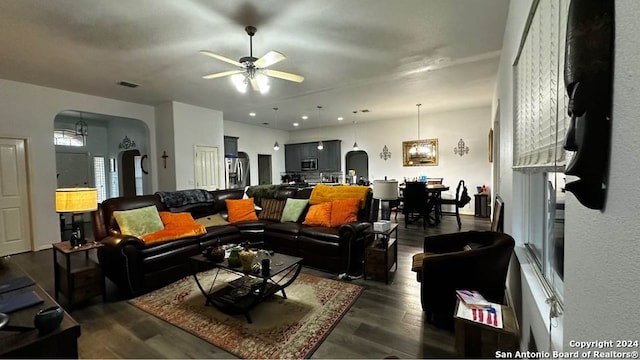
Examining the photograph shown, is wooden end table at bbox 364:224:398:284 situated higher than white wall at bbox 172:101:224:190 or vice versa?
white wall at bbox 172:101:224:190

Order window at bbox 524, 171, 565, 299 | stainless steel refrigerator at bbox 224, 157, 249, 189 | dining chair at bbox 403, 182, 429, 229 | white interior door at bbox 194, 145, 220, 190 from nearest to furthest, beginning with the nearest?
1. window at bbox 524, 171, 565, 299
2. dining chair at bbox 403, 182, 429, 229
3. white interior door at bbox 194, 145, 220, 190
4. stainless steel refrigerator at bbox 224, 157, 249, 189

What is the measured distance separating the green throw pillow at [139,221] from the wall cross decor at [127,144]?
503cm

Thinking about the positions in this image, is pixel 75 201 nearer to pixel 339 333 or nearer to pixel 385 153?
pixel 339 333

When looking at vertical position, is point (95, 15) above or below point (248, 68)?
above

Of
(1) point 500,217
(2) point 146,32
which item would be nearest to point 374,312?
(1) point 500,217

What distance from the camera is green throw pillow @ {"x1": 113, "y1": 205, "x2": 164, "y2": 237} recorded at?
325 cm

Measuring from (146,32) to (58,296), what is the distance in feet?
9.83

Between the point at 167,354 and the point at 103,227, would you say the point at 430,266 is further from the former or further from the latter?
the point at 103,227

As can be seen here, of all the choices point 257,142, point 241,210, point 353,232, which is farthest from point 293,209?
point 257,142

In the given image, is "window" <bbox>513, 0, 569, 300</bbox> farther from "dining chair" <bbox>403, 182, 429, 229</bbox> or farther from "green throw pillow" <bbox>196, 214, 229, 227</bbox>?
"green throw pillow" <bbox>196, 214, 229, 227</bbox>

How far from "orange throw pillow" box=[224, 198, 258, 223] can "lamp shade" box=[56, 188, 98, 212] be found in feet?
6.26

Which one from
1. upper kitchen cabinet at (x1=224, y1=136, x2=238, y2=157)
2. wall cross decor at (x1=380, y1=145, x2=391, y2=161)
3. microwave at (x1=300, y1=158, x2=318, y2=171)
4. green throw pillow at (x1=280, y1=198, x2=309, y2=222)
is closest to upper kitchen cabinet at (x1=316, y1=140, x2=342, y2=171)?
microwave at (x1=300, y1=158, x2=318, y2=171)

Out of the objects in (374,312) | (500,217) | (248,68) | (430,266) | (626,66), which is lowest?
(374,312)

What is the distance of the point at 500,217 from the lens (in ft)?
9.46
